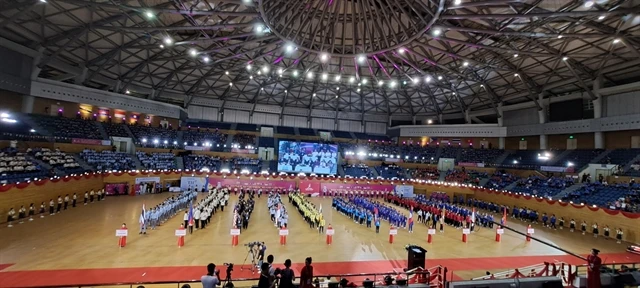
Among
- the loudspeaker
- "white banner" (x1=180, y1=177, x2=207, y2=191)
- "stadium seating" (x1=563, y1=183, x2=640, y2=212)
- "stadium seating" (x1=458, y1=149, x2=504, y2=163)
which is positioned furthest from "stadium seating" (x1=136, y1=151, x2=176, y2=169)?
"stadium seating" (x1=563, y1=183, x2=640, y2=212)

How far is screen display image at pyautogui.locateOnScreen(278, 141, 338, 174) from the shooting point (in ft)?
146

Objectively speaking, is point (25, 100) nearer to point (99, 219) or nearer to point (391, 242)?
point (99, 219)

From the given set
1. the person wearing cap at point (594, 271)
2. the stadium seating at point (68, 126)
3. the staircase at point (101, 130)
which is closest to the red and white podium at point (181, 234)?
the person wearing cap at point (594, 271)

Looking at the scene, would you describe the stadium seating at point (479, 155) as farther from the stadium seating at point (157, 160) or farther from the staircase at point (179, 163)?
the stadium seating at point (157, 160)

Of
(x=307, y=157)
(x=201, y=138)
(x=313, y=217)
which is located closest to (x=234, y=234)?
(x=313, y=217)

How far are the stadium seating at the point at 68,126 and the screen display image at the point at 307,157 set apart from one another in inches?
928

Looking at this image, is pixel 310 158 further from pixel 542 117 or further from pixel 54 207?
pixel 542 117

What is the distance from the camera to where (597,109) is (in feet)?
110

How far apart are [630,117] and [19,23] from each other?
2344 inches

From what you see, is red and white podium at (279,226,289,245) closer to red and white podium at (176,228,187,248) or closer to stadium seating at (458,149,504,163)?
red and white podium at (176,228,187,248)

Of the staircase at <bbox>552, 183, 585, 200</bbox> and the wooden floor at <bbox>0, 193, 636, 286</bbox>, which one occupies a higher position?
the staircase at <bbox>552, 183, 585, 200</bbox>

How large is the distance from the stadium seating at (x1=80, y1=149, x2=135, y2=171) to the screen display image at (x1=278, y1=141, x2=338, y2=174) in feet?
64.9

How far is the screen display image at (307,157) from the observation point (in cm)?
4453

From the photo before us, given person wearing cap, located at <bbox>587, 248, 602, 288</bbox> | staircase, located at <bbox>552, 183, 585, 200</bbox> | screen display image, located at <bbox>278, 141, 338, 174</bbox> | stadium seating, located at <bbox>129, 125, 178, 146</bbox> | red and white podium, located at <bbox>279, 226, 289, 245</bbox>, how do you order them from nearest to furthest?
1. person wearing cap, located at <bbox>587, 248, 602, 288</bbox>
2. red and white podium, located at <bbox>279, 226, 289, 245</bbox>
3. staircase, located at <bbox>552, 183, 585, 200</bbox>
4. stadium seating, located at <bbox>129, 125, 178, 146</bbox>
5. screen display image, located at <bbox>278, 141, 338, 174</bbox>
